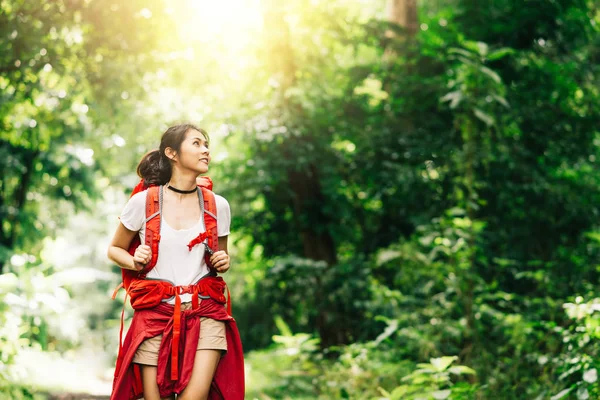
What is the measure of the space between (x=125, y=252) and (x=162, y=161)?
0.60 m

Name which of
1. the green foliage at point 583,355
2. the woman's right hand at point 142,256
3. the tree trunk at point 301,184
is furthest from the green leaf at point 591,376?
the tree trunk at point 301,184

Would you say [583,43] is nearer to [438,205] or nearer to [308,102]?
[438,205]

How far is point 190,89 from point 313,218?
9.92 ft

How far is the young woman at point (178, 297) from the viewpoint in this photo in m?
3.30

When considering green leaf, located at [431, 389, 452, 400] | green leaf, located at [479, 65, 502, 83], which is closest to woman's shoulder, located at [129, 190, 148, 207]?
green leaf, located at [431, 389, 452, 400]

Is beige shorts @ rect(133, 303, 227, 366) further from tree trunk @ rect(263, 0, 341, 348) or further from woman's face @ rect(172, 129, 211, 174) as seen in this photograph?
tree trunk @ rect(263, 0, 341, 348)

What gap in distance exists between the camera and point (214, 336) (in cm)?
339

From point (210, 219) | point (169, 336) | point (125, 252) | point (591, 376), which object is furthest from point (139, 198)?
point (591, 376)

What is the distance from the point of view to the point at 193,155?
11.7 ft

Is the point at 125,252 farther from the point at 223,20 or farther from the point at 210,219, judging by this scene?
the point at 223,20

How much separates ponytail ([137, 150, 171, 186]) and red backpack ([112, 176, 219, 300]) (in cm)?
6

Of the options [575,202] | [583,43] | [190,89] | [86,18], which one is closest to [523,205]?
[575,202]

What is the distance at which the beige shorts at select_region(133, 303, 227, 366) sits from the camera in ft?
10.9

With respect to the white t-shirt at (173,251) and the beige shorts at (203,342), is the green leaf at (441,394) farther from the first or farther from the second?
the white t-shirt at (173,251)
